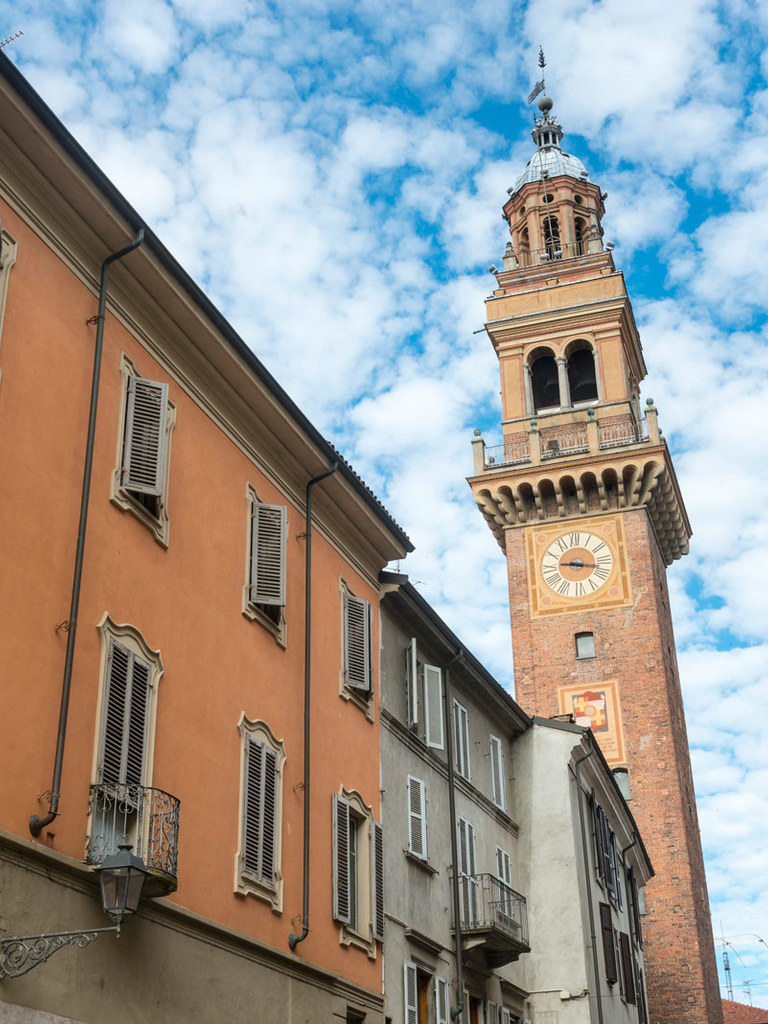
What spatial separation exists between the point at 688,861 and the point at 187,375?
28.1 metres

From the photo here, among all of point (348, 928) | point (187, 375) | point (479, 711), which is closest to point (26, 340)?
point (187, 375)

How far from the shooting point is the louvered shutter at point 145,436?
12906 millimetres

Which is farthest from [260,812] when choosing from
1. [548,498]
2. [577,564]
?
[548,498]

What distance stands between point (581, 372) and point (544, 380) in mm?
1385

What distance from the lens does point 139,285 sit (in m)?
13.6

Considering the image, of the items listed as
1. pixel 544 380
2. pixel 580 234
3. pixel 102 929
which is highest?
pixel 580 234

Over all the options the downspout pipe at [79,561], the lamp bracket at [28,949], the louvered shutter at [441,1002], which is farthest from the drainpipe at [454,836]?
the lamp bracket at [28,949]

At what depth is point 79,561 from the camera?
11.5 m

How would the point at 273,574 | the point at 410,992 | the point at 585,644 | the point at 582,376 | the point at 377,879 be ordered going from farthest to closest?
the point at 582,376, the point at 585,644, the point at 410,992, the point at 377,879, the point at 273,574

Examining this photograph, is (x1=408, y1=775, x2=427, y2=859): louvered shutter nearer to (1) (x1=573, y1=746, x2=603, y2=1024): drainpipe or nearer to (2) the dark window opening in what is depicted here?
(1) (x1=573, y1=746, x2=603, y2=1024): drainpipe

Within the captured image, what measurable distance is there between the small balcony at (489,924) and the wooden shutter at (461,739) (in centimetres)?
187

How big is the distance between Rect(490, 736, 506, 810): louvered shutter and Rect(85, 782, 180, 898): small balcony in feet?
43.0

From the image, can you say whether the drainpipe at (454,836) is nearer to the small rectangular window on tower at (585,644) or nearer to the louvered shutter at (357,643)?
the louvered shutter at (357,643)

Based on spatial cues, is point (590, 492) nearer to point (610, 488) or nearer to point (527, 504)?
point (610, 488)
